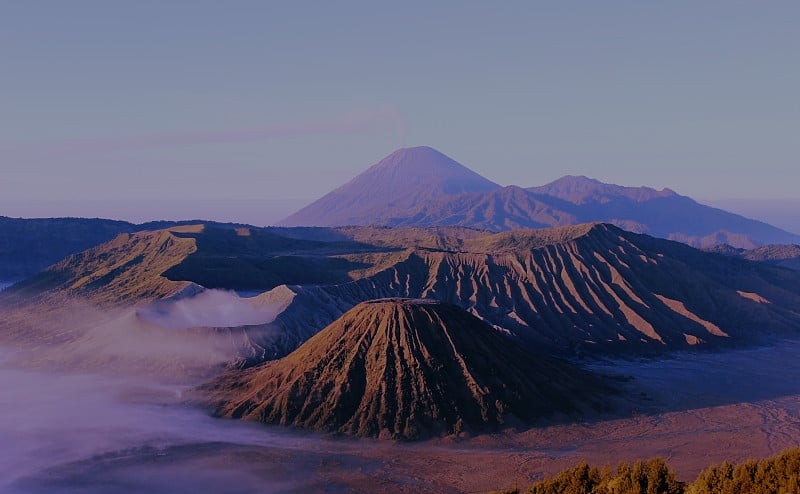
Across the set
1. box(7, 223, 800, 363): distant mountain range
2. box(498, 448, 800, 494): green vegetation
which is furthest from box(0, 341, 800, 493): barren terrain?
box(7, 223, 800, 363): distant mountain range

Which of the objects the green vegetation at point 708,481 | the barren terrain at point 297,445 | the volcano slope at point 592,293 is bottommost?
the barren terrain at point 297,445

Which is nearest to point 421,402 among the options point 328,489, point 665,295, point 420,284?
point 328,489

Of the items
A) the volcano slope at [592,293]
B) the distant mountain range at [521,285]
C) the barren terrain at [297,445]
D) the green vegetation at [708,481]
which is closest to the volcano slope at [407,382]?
the barren terrain at [297,445]

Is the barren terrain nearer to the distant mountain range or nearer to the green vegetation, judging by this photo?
the green vegetation

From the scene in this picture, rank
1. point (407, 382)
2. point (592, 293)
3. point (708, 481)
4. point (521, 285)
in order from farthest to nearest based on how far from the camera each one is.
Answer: point (521, 285) → point (592, 293) → point (407, 382) → point (708, 481)

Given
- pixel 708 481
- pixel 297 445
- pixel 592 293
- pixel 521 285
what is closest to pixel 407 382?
pixel 297 445

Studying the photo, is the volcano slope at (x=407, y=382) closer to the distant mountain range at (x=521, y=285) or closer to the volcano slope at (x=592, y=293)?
the distant mountain range at (x=521, y=285)

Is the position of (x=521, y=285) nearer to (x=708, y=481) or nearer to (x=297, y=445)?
(x=297, y=445)
